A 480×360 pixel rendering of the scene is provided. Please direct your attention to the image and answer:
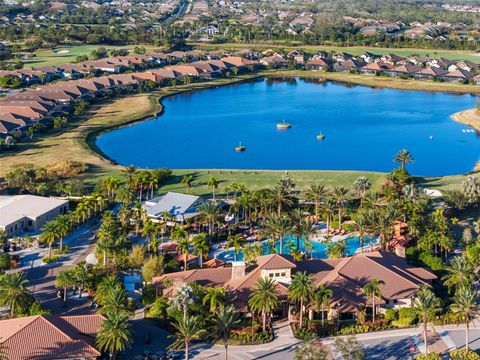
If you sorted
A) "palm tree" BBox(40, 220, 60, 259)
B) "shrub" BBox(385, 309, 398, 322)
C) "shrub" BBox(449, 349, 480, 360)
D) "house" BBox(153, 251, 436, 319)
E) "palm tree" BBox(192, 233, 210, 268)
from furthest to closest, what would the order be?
"palm tree" BBox(40, 220, 60, 259) → "palm tree" BBox(192, 233, 210, 268) → "house" BBox(153, 251, 436, 319) → "shrub" BBox(385, 309, 398, 322) → "shrub" BBox(449, 349, 480, 360)

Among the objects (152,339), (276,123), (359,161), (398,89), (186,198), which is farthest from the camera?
(398,89)

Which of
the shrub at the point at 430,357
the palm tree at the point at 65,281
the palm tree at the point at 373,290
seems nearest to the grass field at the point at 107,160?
the palm tree at the point at 65,281

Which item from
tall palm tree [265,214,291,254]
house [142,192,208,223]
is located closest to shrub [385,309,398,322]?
tall palm tree [265,214,291,254]

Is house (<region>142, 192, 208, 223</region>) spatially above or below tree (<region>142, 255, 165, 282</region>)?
below

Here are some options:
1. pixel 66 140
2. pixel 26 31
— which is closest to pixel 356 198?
pixel 66 140

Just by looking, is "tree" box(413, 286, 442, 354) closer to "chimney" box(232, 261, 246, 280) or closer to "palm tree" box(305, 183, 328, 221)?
"chimney" box(232, 261, 246, 280)

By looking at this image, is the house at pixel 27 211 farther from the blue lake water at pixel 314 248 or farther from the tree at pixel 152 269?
the blue lake water at pixel 314 248

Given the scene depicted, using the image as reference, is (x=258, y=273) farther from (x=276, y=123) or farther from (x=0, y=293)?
(x=276, y=123)
